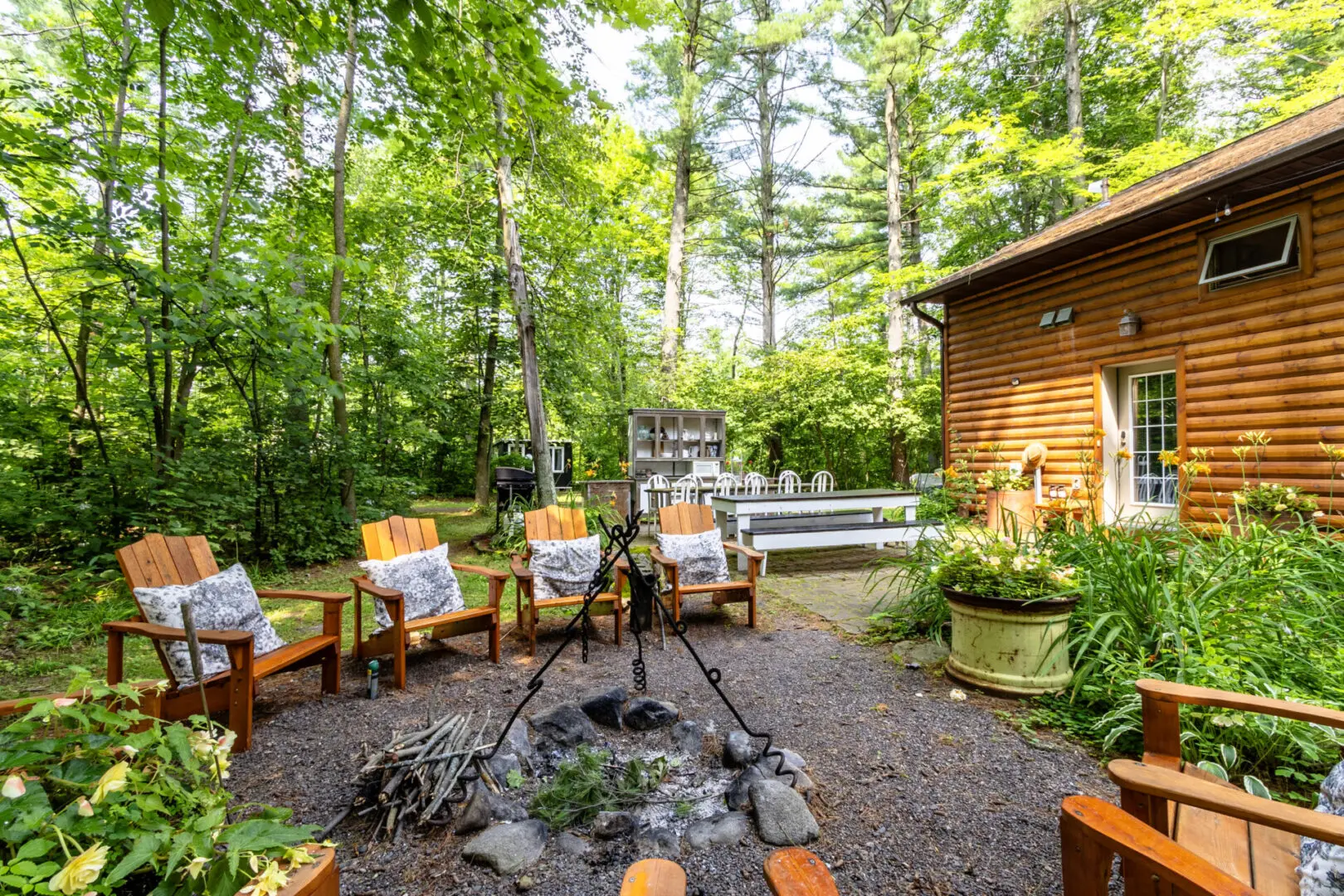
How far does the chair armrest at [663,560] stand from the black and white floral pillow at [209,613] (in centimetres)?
218

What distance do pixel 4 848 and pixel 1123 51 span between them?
16124mm

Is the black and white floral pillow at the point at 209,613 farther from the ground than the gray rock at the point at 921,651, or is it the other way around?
the black and white floral pillow at the point at 209,613

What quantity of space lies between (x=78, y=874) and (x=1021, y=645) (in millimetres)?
3171

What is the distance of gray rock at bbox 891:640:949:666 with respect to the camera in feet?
10.4

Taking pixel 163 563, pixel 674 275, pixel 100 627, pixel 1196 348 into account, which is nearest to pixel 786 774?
pixel 163 563

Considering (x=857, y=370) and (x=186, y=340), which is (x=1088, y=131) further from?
(x=186, y=340)

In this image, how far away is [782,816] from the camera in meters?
1.76

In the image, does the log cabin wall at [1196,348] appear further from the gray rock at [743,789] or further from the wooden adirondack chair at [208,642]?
the wooden adirondack chair at [208,642]

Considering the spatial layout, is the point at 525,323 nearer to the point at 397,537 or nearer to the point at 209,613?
the point at 397,537

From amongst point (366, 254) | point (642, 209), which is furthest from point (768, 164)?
point (366, 254)

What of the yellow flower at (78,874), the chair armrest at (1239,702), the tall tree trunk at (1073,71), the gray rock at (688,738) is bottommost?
the gray rock at (688,738)

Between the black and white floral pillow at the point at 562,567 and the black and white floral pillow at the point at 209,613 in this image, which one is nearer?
the black and white floral pillow at the point at 209,613

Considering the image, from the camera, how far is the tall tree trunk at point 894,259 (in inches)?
426

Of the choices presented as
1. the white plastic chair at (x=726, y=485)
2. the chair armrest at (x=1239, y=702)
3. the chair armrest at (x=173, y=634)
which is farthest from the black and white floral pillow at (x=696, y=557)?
the white plastic chair at (x=726, y=485)
